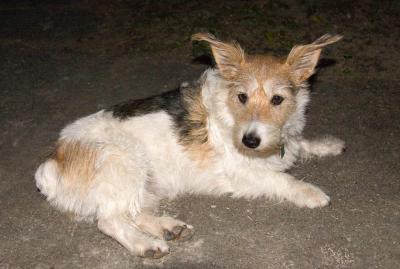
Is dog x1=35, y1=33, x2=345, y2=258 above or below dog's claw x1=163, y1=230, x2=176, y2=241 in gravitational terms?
above

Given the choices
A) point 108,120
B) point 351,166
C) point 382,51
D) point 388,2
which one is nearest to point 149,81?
point 108,120

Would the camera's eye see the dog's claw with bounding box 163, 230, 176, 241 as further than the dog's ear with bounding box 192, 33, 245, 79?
No

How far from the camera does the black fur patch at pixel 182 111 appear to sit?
4859 millimetres

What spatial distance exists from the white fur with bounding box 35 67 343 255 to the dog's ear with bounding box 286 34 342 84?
8.5 inches

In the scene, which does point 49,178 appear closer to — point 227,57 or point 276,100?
point 227,57

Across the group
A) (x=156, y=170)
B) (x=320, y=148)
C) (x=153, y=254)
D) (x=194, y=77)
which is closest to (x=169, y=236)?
(x=153, y=254)

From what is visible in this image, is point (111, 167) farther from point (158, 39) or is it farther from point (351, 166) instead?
point (158, 39)

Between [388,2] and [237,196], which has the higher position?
[388,2]

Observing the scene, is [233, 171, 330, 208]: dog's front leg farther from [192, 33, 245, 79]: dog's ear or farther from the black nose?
[192, 33, 245, 79]: dog's ear

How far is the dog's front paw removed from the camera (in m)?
4.75

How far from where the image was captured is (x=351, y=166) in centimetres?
537

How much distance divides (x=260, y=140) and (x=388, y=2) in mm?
6452

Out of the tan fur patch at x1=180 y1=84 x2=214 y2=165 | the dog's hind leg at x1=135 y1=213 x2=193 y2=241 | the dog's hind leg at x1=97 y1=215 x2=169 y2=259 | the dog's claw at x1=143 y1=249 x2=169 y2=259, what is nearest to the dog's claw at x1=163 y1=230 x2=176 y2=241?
the dog's hind leg at x1=135 y1=213 x2=193 y2=241

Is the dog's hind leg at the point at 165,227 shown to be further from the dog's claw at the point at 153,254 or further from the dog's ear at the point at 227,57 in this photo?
the dog's ear at the point at 227,57
